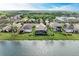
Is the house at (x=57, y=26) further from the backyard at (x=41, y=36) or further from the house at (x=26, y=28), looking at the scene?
the house at (x=26, y=28)

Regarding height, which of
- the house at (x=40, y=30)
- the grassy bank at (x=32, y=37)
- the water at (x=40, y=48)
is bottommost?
the water at (x=40, y=48)

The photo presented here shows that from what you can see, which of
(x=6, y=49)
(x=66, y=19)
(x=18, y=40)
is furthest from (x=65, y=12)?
(x=6, y=49)

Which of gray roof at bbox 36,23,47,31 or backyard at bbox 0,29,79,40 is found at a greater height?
gray roof at bbox 36,23,47,31

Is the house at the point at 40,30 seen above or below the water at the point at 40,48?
above

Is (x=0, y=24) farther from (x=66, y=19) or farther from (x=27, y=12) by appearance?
(x=66, y=19)

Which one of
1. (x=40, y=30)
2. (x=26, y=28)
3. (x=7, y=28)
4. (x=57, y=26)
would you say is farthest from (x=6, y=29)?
(x=57, y=26)

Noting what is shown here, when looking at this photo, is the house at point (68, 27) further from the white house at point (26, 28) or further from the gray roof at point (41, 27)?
the white house at point (26, 28)

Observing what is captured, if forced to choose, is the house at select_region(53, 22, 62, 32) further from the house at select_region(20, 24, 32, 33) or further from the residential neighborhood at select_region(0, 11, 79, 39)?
the house at select_region(20, 24, 32, 33)

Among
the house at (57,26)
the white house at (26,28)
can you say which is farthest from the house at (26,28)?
the house at (57,26)

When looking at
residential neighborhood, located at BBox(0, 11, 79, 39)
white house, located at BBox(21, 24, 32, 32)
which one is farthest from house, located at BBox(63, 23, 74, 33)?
white house, located at BBox(21, 24, 32, 32)
